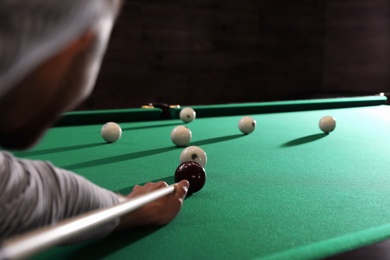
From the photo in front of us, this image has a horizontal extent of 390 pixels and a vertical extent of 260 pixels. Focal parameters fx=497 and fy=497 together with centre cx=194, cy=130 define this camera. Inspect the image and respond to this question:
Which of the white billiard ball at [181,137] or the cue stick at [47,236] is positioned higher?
the cue stick at [47,236]

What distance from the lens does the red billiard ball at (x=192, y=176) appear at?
1.34 meters

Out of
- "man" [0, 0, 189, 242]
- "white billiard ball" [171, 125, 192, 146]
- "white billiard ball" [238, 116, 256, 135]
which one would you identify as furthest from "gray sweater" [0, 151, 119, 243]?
"white billiard ball" [238, 116, 256, 135]

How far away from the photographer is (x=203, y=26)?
637 cm

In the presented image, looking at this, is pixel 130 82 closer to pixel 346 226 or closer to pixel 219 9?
pixel 219 9

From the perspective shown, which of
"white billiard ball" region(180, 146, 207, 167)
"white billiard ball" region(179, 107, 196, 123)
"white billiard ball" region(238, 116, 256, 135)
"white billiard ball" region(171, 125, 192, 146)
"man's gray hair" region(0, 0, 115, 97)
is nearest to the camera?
"man's gray hair" region(0, 0, 115, 97)

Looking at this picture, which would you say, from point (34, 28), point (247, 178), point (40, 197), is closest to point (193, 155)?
point (247, 178)

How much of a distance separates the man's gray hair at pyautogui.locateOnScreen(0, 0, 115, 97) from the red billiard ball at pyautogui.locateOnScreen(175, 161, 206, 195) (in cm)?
92

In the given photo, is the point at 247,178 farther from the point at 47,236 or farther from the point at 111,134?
the point at 47,236

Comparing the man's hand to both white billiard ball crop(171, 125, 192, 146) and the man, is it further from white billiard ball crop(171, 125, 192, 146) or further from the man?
white billiard ball crop(171, 125, 192, 146)

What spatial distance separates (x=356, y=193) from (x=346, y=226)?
329mm

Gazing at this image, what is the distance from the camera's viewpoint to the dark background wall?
586 centimetres

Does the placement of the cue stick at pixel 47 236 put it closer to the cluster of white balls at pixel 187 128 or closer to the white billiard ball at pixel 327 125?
the cluster of white balls at pixel 187 128

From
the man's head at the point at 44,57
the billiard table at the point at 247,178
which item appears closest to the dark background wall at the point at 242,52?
the billiard table at the point at 247,178

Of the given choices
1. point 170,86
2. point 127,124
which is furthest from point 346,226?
point 170,86
